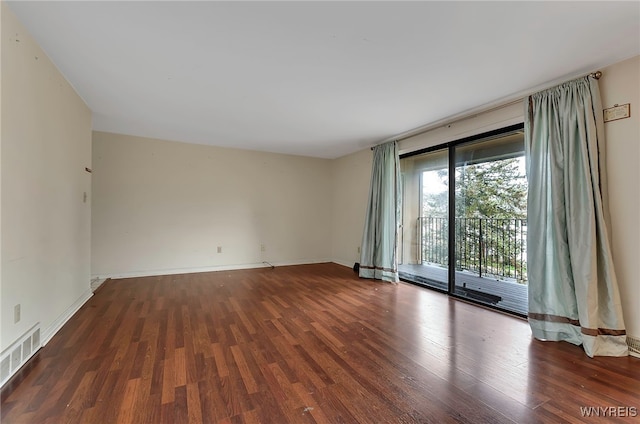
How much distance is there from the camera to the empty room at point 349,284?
1510mm

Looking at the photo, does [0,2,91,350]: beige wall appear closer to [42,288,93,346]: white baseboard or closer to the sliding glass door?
[42,288,93,346]: white baseboard

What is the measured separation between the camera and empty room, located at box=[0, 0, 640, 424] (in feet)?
4.95

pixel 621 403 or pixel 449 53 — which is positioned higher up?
pixel 449 53

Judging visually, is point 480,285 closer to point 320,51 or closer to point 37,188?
point 320,51

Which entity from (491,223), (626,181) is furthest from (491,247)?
(626,181)

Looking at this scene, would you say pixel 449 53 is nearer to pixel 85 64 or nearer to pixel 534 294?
pixel 534 294

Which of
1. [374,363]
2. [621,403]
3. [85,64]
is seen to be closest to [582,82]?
[621,403]

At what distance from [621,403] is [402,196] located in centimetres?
311

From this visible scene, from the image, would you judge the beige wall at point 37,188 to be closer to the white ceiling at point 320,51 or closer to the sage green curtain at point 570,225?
the white ceiling at point 320,51

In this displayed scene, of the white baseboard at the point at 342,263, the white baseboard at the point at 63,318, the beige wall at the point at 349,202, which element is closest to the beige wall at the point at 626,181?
the beige wall at the point at 349,202

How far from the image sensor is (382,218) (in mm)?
4168

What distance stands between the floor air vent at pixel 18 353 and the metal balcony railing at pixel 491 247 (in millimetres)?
4124

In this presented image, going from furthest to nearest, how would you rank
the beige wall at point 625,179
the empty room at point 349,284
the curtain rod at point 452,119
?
1. the curtain rod at point 452,119
2. the beige wall at point 625,179
3. the empty room at point 349,284

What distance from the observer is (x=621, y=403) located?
1456 millimetres
